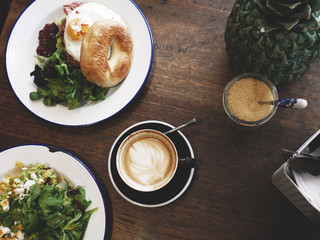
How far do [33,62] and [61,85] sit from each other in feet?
0.69

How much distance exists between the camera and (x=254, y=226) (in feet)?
4.29

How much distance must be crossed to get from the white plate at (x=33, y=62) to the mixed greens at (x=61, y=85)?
3cm

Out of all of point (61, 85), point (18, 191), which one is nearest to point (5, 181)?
point (18, 191)

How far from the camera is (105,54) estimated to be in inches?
54.0

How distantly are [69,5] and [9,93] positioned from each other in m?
0.51

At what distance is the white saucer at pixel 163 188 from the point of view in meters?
1.32

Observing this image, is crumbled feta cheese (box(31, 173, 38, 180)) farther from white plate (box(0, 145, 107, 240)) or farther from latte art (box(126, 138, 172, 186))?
latte art (box(126, 138, 172, 186))

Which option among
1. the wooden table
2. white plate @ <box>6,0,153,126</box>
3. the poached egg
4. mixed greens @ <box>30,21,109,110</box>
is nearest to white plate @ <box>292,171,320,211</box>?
the wooden table

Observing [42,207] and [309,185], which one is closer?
[309,185]

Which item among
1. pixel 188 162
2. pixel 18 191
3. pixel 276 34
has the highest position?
pixel 276 34

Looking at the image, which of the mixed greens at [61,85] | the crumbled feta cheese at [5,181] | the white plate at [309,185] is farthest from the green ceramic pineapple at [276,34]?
the crumbled feta cheese at [5,181]

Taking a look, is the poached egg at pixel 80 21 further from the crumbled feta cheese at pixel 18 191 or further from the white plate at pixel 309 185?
the white plate at pixel 309 185

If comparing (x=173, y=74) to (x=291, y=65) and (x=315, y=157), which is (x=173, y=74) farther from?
(x=315, y=157)

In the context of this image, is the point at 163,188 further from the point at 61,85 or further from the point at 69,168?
the point at 61,85
